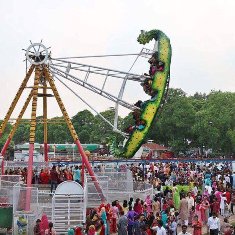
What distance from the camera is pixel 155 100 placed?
91.2 feet

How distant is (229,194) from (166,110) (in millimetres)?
64349

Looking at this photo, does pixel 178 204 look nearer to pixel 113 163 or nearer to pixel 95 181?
pixel 95 181

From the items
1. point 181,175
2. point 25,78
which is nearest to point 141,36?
point 25,78

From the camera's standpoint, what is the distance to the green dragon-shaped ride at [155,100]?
27.7m

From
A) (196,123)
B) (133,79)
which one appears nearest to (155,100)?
(133,79)

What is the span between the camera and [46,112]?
30938 mm

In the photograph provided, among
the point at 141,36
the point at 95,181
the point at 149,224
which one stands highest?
the point at 141,36

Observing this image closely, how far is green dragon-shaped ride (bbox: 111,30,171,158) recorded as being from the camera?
91.0ft

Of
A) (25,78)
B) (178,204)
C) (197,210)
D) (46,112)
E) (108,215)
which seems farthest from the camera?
(46,112)

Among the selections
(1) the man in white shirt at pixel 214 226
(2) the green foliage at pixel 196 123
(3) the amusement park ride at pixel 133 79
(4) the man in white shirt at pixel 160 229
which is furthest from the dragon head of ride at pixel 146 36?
(2) the green foliage at pixel 196 123

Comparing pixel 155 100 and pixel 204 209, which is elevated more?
pixel 155 100

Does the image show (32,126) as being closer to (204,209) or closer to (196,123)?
(204,209)

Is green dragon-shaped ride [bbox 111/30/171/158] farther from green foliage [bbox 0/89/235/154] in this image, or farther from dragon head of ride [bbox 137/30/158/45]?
green foliage [bbox 0/89/235/154]

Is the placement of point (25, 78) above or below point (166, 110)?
below
